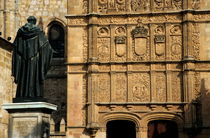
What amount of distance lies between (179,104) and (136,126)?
2.48 meters

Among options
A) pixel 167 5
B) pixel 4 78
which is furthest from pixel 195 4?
pixel 4 78

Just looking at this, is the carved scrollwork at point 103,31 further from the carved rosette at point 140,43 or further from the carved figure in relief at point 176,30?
the carved figure in relief at point 176,30

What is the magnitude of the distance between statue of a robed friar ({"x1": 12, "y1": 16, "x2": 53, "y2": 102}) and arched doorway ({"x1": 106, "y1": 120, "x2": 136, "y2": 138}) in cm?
1467

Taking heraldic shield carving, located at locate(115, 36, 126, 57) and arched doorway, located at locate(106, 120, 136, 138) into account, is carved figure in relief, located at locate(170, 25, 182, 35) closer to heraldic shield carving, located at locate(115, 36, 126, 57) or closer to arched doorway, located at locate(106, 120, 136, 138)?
heraldic shield carving, located at locate(115, 36, 126, 57)

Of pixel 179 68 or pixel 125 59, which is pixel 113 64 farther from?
pixel 179 68

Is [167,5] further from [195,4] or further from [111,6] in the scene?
[111,6]

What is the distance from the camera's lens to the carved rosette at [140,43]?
88.0ft

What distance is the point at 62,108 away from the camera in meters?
31.2

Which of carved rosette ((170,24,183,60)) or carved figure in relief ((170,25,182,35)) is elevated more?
carved figure in relief ((170,25,182,35))

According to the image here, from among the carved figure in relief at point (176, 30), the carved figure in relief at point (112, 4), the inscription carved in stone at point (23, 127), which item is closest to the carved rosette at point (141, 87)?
the carved figure in relief at point (176, 30)

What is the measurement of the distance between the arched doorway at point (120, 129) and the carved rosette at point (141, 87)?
1.45 m

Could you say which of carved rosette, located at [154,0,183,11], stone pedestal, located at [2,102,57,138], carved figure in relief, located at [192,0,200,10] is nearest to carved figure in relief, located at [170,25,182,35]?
carved rosette, located at [154,0,183,11]

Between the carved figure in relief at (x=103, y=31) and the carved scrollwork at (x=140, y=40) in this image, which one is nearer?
the carved scrollwork at (x=140, y=40)

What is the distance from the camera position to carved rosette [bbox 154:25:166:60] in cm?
2675
